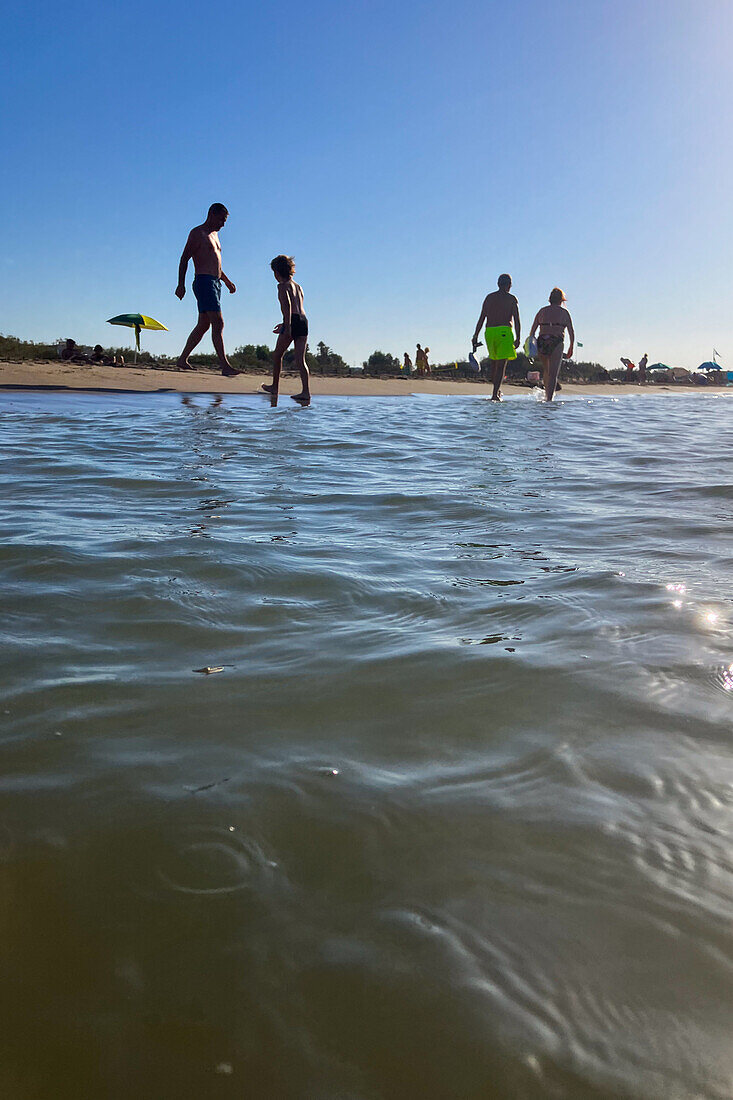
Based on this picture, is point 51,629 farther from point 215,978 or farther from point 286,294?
point 286,294

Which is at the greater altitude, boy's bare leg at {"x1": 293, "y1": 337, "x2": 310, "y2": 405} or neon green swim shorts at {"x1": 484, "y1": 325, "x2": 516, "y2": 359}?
neon green swim shorts at {"x1": 484, "y1": 325, "x2": 516, "y2": 359}

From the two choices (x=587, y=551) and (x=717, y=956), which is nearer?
(x=717, y=956)

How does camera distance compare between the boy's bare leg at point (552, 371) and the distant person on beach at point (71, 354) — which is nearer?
the boy's bare leg at point (552, 371)

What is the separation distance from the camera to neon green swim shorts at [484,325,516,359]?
11.9 meters

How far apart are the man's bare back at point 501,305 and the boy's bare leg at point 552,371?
2.84ft

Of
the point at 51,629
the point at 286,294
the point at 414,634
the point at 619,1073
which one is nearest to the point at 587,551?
the point at 414,634

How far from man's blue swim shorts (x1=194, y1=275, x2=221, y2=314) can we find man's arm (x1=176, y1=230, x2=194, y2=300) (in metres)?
0.17

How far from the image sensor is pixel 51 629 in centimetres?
182

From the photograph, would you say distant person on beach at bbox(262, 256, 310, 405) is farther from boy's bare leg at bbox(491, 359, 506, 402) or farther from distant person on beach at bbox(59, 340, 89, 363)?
distant person on beach at bbox(59, 340, 89, 363)

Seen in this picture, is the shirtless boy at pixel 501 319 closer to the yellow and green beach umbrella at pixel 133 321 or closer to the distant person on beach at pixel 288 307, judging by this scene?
the distant person on beach at pixel 288 307

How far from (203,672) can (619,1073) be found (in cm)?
105

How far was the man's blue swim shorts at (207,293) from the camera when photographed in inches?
375

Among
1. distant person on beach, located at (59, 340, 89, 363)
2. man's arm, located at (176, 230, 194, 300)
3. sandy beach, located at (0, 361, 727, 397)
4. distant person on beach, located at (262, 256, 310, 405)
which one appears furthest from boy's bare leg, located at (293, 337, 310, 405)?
distant person on beach, located at (59, 340, 89, 363)

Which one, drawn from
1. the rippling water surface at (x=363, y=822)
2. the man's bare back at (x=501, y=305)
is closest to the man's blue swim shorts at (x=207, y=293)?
the man's bare back at (x=501, y=305)
